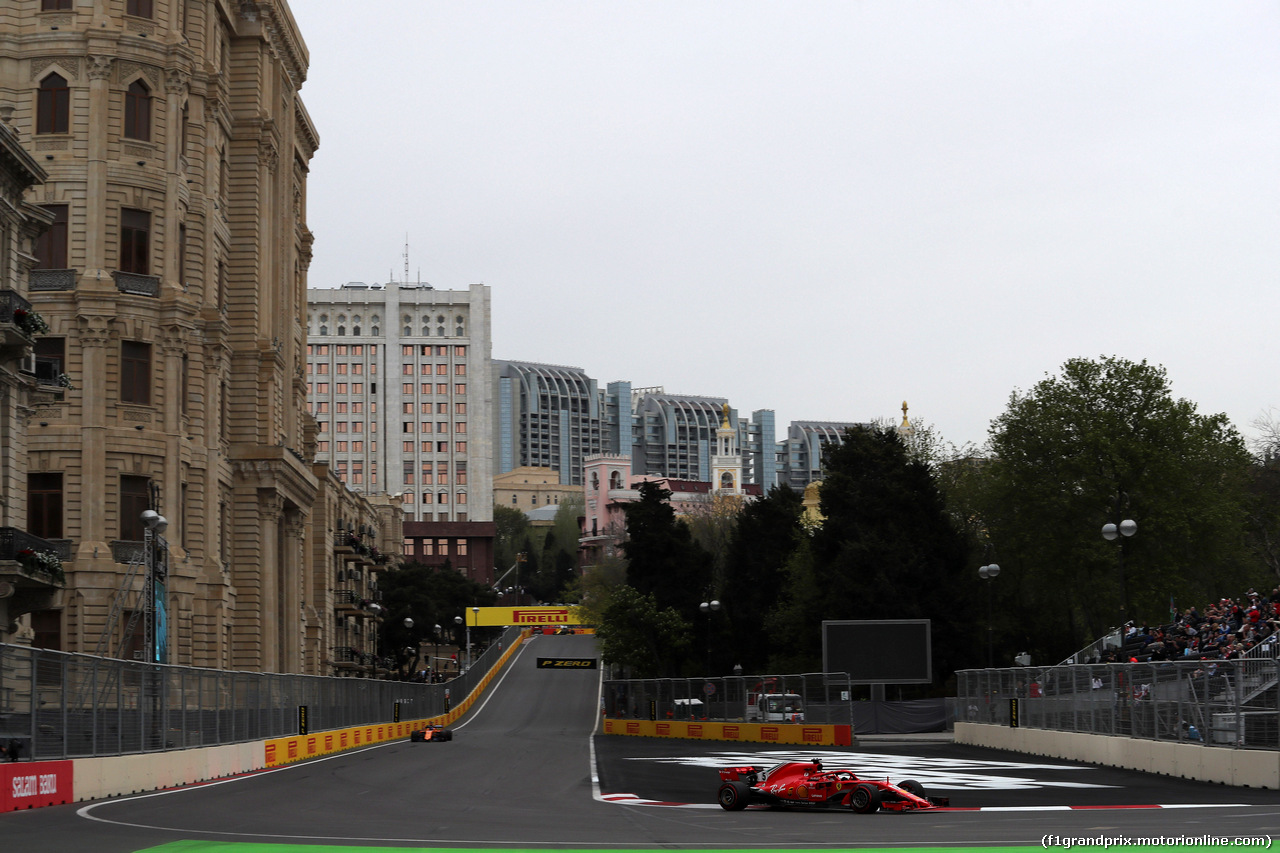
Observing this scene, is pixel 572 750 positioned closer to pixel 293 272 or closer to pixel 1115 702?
pixel 1115 702

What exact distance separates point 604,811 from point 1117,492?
5550cm


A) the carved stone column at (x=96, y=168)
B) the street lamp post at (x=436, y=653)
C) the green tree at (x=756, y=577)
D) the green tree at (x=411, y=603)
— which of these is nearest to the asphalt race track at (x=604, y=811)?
the carved stone column at (x=96, y=168)

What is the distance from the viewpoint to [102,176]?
54.0 metres

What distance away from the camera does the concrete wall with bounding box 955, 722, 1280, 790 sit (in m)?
25.0

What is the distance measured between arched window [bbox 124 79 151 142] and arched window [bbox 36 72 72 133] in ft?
6.69

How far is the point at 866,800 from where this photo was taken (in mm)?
21594

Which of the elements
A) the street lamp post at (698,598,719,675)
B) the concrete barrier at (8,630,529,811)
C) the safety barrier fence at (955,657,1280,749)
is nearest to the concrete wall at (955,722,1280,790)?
the safety barrier fence at (955,657,1280,749)

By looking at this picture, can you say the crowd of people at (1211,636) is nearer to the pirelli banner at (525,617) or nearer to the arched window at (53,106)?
the arched window at (53,106)

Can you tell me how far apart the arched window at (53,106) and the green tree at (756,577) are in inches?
1921

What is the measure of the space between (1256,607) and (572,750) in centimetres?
2362

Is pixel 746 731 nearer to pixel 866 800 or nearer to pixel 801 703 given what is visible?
pixel 801 703

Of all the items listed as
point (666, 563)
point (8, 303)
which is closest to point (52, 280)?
point (8, 303)

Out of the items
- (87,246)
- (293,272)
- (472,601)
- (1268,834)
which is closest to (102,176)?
(87,246)

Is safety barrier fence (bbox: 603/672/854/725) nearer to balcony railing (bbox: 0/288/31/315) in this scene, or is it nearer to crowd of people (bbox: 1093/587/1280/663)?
crowd of people (bbox: 1093/587/1280/663)
